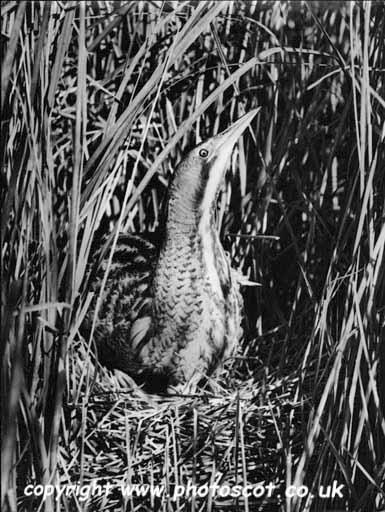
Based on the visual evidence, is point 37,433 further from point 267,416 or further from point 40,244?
point 267,416

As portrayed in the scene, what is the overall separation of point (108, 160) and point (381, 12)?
591 millimetres

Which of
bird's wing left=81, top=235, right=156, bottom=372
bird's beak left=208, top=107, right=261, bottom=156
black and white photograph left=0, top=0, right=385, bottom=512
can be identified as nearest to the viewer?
black and white photograph left=0, top=0, right=385, bottom=512

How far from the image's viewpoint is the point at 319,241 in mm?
1849

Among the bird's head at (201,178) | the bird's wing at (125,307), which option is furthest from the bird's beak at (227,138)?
the bird's wing at (125,307)

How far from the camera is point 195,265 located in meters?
1.79

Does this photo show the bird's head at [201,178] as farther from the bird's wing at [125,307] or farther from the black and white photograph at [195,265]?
the bird's wing at [125,307]

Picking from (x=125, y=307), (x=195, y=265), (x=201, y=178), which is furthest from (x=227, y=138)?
(x=125, y=307)

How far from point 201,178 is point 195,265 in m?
0.18

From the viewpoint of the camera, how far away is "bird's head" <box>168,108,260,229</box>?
1714 millimetres

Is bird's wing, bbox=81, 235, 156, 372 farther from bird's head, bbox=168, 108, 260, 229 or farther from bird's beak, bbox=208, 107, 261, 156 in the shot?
bird's beak, bbox=208, 107, 261, 156

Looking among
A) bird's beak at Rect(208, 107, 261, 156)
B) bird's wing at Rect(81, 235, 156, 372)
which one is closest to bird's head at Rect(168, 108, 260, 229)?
bird's beak at Rect(208, 107, 261, 156)

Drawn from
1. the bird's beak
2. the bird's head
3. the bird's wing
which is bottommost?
the bird's wing

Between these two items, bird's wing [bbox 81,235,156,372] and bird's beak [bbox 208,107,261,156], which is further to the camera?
bird's wing [bbox 81,235,156,372]

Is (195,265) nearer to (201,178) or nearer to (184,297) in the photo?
(184,297)
